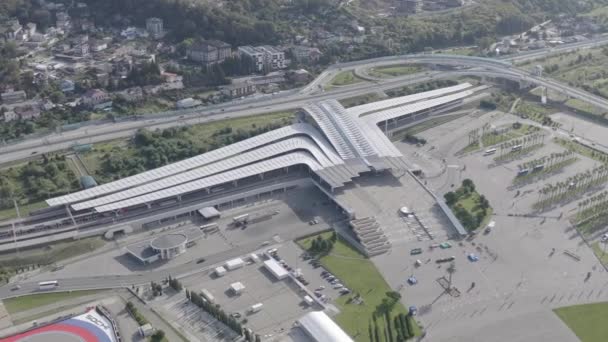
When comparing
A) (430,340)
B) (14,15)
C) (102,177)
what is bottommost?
(430,340)

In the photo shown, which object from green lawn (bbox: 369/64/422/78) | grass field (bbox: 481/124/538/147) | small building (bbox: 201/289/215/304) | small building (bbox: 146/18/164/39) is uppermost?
small building (bbox: 146/18/164/39)

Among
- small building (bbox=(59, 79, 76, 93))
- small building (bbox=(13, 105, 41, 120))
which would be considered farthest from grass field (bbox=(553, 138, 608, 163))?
small building (bbox=(59, 79, 76, 93))

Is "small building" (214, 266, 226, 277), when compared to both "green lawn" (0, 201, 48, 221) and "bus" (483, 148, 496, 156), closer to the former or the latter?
"green lawn" (0, 201, 48, 221)

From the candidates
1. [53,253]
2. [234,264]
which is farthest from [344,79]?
[53,253]

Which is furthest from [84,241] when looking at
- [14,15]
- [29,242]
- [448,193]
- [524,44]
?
[524,44]

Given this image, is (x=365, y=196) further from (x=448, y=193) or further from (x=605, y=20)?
(x=605, y=20)

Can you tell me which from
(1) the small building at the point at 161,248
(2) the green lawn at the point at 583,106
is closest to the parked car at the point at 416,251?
(1) the small building at the point at 161,248

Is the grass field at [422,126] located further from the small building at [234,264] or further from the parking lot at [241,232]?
the small building at [234,264]
